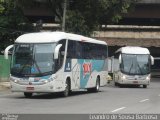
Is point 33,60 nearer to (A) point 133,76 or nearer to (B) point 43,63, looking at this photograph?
(B) point 43,63

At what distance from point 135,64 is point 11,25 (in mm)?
17246

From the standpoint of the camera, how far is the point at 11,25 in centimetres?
5659

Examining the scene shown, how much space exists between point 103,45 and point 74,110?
16.3 metres

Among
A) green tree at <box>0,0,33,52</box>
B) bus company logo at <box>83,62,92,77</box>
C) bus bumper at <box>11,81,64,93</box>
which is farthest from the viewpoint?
green tree at <box>0,0,33,52</box>

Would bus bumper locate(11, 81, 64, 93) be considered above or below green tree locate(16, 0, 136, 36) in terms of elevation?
below

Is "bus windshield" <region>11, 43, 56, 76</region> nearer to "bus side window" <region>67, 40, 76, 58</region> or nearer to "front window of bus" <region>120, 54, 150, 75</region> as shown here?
"bus side window" <region>67, 40, 76, 58</region>

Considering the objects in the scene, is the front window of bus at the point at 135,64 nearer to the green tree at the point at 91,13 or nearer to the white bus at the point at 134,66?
the white bus at the point at 134,66

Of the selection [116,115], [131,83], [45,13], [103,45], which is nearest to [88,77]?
[103,45]

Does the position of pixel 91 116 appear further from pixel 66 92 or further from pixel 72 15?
pixel 72 15

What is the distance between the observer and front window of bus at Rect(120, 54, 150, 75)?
1736 inches

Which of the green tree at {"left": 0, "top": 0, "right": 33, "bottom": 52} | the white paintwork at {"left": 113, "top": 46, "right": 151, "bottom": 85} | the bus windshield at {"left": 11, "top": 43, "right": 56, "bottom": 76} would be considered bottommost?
the white paintwork at {"left": 113, "top": 46, "right": 151, "bottom": 85}

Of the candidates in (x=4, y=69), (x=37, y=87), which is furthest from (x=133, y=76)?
(x=37, y=87)

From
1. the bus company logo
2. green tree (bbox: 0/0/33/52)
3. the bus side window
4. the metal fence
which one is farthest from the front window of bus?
the bus side window

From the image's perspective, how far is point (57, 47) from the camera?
1036 inches
